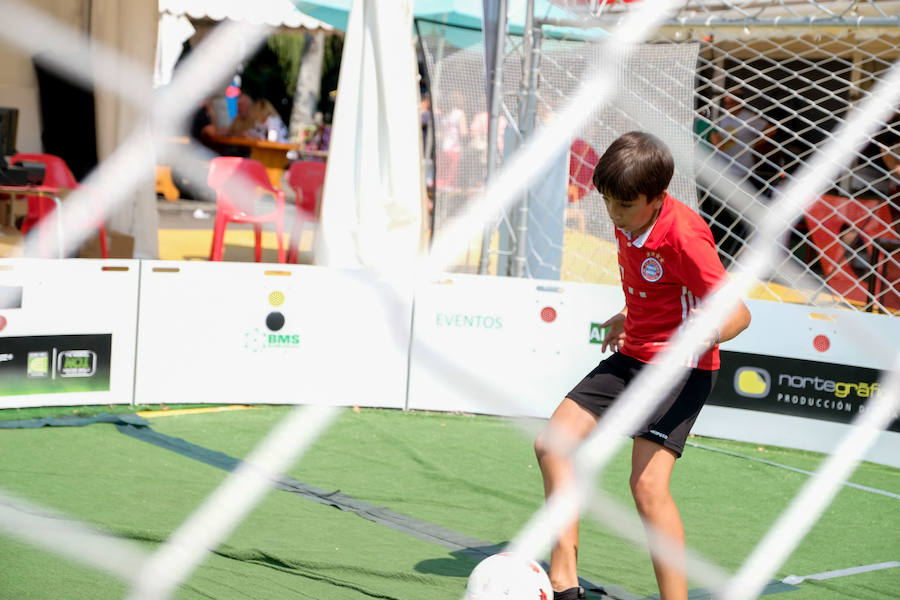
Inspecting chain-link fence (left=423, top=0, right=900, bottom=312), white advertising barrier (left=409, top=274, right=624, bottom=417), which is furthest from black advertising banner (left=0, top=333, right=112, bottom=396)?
chain-link fence (left=423, top=0, right=900, bottom=312)

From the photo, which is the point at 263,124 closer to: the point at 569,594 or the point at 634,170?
the point at 569,594

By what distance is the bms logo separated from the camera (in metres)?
6.26

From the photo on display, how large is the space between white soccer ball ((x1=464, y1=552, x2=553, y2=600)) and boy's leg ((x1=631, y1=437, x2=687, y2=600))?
1.14 feet

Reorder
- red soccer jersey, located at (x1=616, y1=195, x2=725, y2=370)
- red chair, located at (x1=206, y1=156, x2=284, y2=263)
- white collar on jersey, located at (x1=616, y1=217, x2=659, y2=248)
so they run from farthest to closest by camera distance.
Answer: red chair, located at (x1=206, y1=156, x2=284, y2=263) → white collar on jersey, located at (x1=616, y1=217, x2=659, y2=248) → red soccer jersey, located at (x1=616, y1=195, x2=725, y2=370)

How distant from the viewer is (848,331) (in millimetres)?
5988

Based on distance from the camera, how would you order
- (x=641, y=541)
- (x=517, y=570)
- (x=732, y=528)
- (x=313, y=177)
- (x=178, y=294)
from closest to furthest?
(x=517, y=570), (x=641, y=541), (x=732, y=528), (x=178, y=294), (x=313, y=177)

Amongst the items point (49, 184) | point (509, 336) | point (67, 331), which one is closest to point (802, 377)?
point (509, 336)

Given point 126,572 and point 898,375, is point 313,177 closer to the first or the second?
point 898,375

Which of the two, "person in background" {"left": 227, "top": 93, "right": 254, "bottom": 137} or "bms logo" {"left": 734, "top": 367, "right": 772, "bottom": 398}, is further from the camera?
"person in background" {"left": 227, "top": 93, "right": 254, "bottom": 137}

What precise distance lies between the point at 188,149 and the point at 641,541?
12460mm

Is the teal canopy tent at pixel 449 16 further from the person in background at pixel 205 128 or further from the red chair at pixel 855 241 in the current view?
the person in background at pixel 205 128

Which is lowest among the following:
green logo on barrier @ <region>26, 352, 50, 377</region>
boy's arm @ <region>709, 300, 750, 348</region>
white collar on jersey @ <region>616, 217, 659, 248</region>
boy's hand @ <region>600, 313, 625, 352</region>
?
green logo on barrier @ <region>26, 352, 50, 377</region>

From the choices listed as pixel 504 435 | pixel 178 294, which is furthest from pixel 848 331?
pixel 178 294

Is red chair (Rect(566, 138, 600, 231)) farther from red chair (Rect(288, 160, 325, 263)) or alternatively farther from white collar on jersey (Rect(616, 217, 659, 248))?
white collar on jersey (Rect(616, 217, 659, 248))
